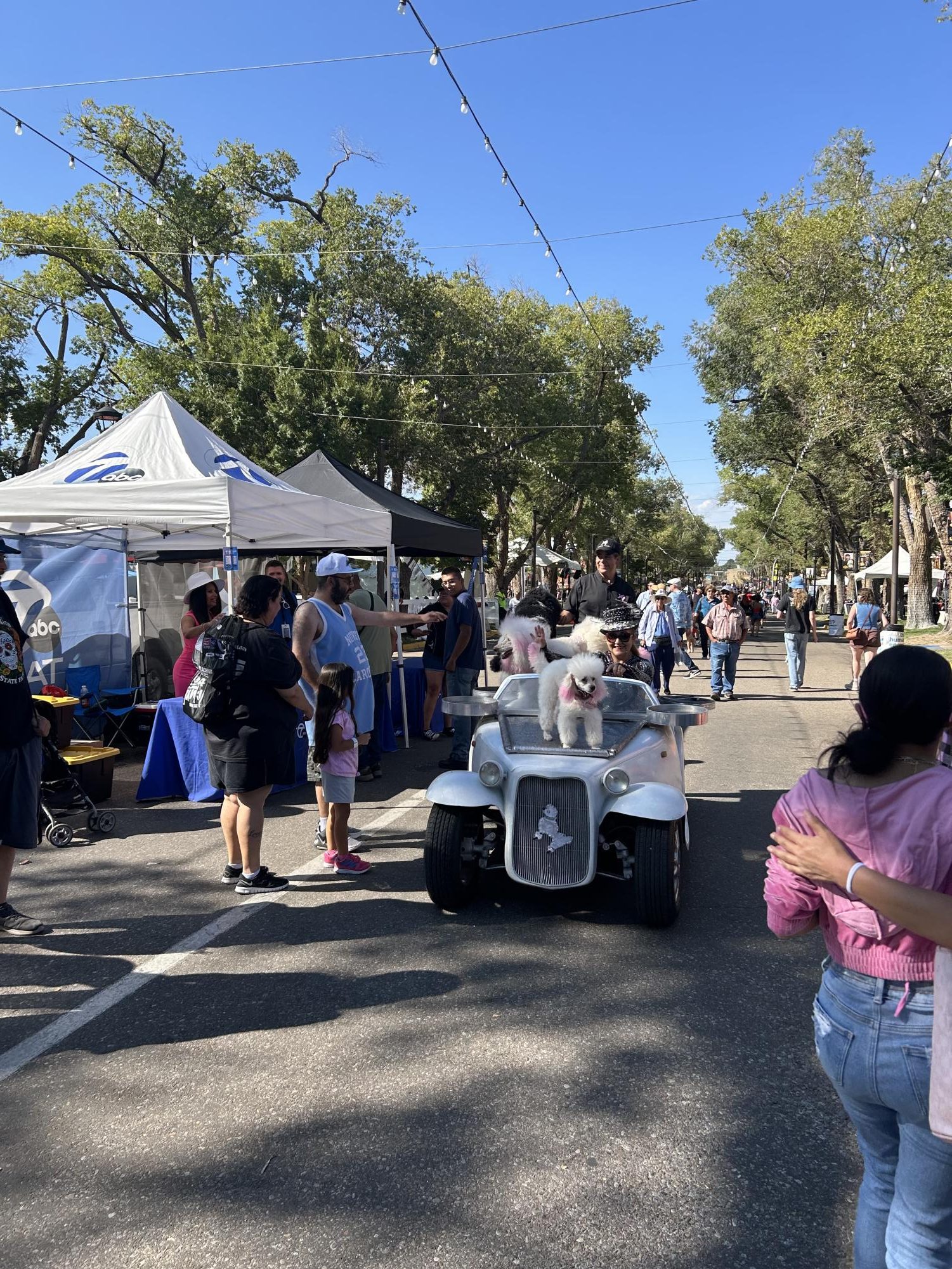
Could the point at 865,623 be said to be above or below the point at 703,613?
below

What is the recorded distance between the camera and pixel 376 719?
941cm

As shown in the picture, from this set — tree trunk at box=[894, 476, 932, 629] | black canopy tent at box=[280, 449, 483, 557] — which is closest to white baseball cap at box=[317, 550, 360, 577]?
black canopy tent at box=[280, 449, 483, 557]

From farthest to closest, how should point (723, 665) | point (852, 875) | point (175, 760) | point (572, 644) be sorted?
point (723, 665), point (175, 760), point (572, 644), point (852, 875)

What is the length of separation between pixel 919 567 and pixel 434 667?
25.1 meters

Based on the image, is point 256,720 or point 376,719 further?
point 376,719

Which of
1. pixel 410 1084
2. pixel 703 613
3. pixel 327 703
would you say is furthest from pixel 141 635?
pixel 703 613

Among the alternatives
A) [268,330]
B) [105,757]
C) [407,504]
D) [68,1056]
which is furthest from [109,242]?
[68,1056]

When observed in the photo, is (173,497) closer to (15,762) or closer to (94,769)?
(94,769)

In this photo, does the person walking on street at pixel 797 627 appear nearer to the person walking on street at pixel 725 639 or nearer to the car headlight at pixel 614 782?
the person walking on street at pixel 725 639

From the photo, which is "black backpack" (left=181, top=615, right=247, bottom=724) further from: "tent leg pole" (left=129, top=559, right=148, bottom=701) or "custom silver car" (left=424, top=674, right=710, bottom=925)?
"tent leg pole" (left=129, top=559, right=148, bottom=701)

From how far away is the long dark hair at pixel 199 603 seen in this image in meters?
8.45

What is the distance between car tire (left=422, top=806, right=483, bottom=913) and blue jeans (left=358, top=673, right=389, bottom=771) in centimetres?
344

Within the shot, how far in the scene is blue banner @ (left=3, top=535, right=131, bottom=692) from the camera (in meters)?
9.66

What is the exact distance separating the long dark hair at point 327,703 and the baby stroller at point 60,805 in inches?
85.6
